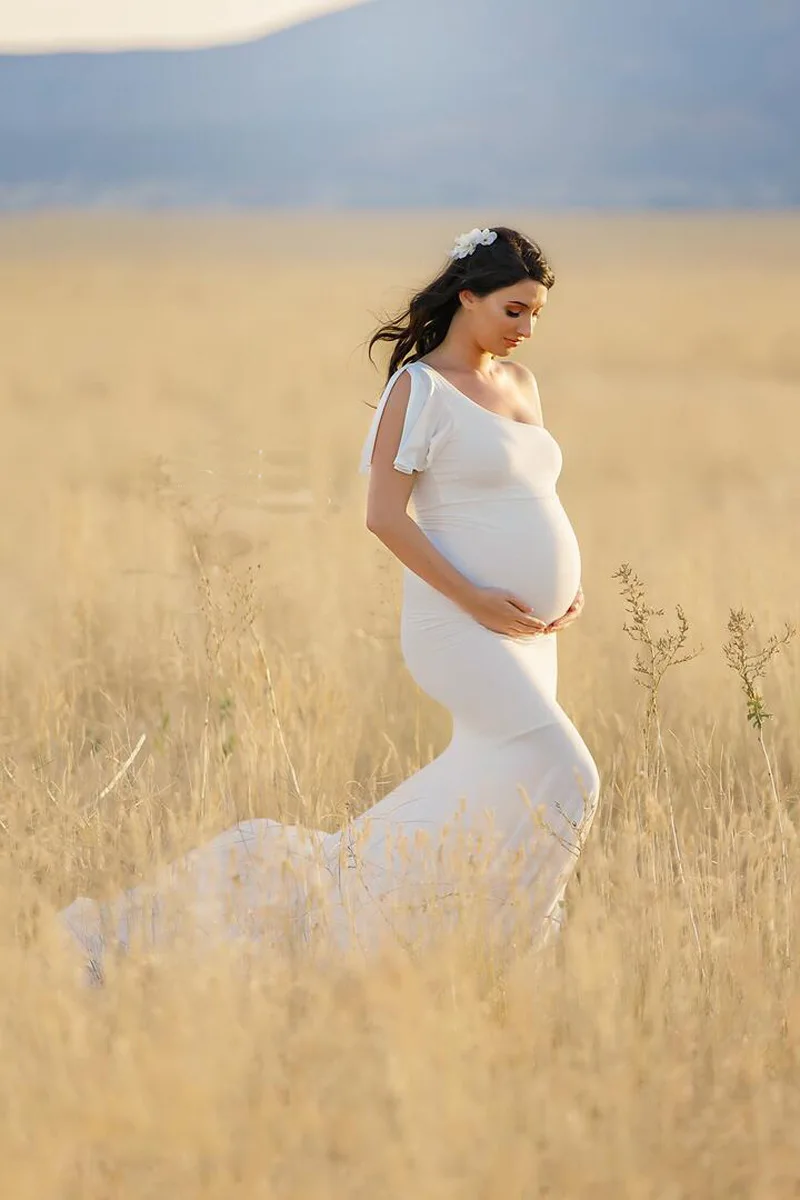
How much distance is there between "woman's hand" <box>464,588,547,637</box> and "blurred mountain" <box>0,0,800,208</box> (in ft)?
317

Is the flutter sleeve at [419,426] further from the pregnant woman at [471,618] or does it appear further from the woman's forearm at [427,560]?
the woman's forearm at [427,560]

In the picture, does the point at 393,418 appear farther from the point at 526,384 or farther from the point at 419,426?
the point at 526,384

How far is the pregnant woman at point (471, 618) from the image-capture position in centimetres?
350

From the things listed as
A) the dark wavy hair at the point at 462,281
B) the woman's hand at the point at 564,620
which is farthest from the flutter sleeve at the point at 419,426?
the woman's hand at the point at 564,620

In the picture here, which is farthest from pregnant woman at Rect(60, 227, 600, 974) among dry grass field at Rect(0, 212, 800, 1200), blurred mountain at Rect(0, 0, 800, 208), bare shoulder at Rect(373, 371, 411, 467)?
blurred mountain at Rect(0, 0, 800, 208)

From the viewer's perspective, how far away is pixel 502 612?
3582mm

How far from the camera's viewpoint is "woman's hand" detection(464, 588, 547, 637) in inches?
140

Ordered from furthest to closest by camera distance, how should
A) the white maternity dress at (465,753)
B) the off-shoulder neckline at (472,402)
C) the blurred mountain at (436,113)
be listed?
the blurred mountain at (436,113) < the off-shoulder neckline at (472,402) < the white maternity dress at (465,753)

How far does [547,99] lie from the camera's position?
130125mm

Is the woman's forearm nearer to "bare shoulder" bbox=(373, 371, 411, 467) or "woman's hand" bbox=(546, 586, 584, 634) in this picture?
"bare shoulder" bbox=(373, 371, 411, 467)

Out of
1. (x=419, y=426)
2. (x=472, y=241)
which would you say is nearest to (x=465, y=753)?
(x=419, y=426)

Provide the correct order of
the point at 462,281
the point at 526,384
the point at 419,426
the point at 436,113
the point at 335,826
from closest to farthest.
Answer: the point at 419,426
the point at 462,281
the point at 526,384
the point at 335,826
the point at 436,113

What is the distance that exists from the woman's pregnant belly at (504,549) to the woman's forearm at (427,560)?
8cm

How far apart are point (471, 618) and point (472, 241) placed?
3.11ft
